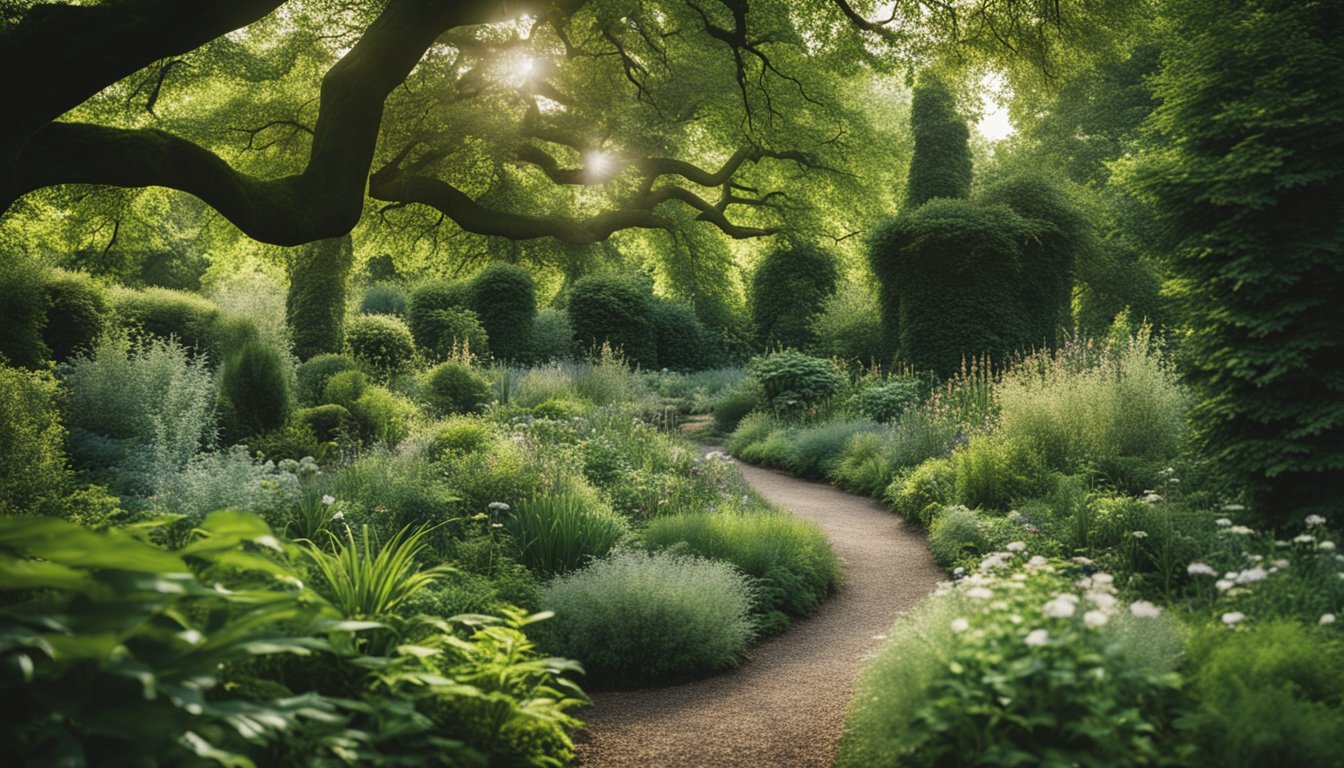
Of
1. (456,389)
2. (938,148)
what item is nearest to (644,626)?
(456,389)

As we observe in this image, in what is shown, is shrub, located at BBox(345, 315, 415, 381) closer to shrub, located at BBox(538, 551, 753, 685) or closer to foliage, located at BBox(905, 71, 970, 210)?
foliage, located at BBox(905, 71, 970, 210)

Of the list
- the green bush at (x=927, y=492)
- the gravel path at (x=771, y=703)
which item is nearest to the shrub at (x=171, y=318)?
the green bush at (x=927, y=492)

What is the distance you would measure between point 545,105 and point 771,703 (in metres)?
10.9

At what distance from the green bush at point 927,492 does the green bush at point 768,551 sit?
1.86 metres

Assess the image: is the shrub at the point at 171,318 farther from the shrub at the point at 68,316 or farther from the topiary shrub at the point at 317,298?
the topiary shrub at the point at 317,298

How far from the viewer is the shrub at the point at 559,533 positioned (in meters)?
5.78

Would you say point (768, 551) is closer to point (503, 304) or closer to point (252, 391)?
point (252, 391)

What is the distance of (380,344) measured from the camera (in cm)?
1495

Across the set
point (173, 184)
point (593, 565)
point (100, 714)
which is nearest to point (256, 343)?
point (173, 184)

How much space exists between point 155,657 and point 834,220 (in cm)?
1433

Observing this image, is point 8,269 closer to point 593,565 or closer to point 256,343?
point 256,343

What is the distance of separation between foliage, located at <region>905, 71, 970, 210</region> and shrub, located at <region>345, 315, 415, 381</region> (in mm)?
10058

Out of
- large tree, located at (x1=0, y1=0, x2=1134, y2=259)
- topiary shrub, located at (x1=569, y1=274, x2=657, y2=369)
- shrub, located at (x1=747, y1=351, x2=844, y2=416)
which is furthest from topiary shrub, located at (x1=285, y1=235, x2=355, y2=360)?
shrub, located at (x1=747, y1=351, x2=844, y2=416)

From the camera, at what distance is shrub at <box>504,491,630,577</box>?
19.0 feet
